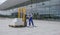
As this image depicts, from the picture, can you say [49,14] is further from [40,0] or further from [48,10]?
[40,0]

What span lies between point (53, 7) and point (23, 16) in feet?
77.2

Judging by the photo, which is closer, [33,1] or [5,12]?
[33,1]

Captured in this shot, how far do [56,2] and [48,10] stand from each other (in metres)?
2.33

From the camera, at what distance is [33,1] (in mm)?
44875

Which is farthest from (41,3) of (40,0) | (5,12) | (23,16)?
(23,16)

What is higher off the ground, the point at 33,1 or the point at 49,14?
the point at 33,1

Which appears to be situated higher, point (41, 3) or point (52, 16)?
point (41, 3)

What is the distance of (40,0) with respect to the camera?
143 ft

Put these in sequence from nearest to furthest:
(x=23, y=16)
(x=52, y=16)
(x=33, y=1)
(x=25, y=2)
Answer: (x=23, y=16) < (x=52, y=16) < (x=33, y=1) < (x=25, y=2)

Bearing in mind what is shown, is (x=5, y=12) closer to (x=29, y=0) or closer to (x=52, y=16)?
(x=29, y=0)

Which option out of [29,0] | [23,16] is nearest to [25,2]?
[29,0]

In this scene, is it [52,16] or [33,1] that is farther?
[33,1]

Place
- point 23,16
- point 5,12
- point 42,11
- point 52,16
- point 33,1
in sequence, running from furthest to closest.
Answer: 1. point 5,12
2. point 33,1
3. point 42,11
4. point 52,16
5. point 23,16

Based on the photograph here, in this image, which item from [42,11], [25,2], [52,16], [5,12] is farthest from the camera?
[5,12]
